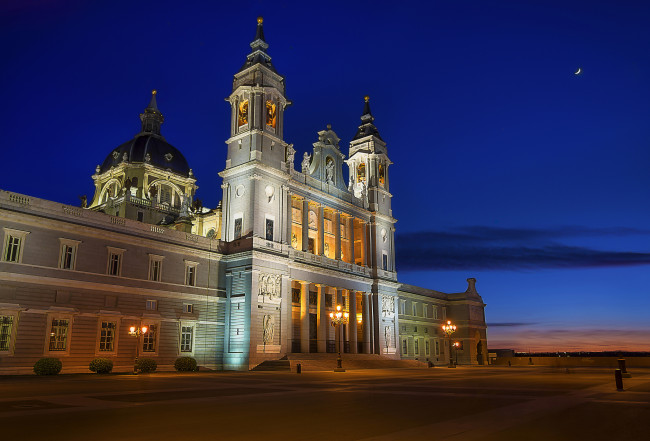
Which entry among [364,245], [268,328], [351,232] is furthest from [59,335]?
[364,245]

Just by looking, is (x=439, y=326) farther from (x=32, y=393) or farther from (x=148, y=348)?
(x=32, y=393)

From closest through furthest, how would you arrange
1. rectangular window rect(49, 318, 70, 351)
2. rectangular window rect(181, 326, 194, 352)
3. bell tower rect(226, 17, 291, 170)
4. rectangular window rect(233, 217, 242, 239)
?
rectangular window rect(49, 318, 70, 351)
rectangular window rect(181, 326, 194, 352)
rectangular window rect(233, 217, 242, 239)
bell tower rect(226, 17, 291, 170)

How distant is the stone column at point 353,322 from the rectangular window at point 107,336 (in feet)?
97.8

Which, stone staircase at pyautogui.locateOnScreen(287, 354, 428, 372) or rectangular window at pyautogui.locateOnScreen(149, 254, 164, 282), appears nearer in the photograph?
rectangular window at pyautogui.locateOnScreen(149, 254, 164, 282)

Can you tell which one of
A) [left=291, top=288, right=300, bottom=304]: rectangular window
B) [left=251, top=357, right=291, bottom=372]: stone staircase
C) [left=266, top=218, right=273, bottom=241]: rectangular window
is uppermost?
[left=266, top=218, right=273, bottom=241]: rectangular window

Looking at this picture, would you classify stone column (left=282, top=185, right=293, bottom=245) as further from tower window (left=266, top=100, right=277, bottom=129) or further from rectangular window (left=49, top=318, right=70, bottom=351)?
rectangular window (left=49, top=318, right=70, bottom=351)

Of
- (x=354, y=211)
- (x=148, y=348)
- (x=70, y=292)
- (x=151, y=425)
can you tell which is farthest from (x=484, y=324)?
(x=151, y=425)

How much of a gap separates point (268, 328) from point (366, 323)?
19135 mm

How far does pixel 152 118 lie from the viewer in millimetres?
93125

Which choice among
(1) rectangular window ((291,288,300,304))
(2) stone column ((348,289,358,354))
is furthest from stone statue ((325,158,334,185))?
(1) rectangular window ((291,288,300,304))

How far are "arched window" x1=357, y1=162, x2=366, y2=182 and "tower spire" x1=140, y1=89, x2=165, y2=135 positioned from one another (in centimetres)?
3922

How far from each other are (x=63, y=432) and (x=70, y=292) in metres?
31.8

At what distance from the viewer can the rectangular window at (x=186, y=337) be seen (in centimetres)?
4797

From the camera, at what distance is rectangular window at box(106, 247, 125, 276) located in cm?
4291
